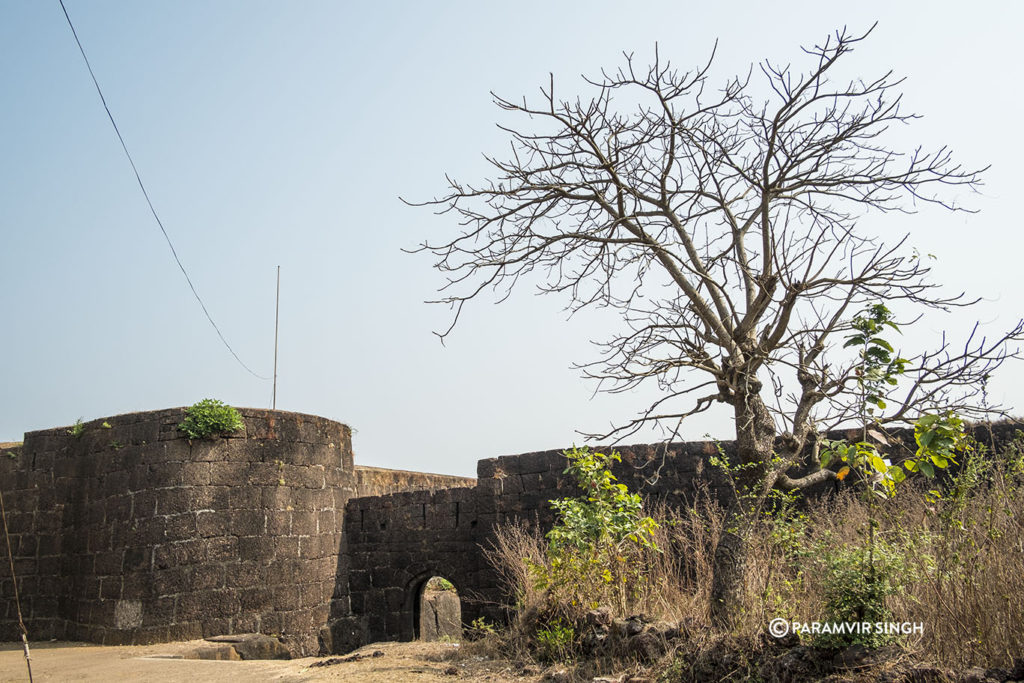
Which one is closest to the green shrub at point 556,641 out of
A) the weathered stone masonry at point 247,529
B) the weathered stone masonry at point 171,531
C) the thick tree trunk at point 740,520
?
the thick tree trunk at point 740,520

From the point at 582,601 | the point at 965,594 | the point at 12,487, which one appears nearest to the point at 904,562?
the point at 965,594

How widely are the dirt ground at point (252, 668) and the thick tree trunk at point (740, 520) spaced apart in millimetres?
1833

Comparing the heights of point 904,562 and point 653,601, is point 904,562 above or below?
above

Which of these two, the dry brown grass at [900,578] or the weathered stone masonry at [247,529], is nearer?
the dry brown grass at [900,578]

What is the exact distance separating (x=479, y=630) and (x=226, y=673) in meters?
3.02

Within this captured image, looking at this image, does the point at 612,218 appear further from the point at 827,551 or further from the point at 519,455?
the point at 519,455

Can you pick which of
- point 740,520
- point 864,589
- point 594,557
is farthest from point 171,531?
point 864,589

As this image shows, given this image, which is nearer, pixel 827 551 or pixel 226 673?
pixel 827 551

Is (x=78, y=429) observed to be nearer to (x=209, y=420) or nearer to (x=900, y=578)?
(x=209, y=420)

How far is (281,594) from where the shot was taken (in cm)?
1062

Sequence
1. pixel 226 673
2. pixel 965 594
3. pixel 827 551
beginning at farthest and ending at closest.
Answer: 1. pixel 226 673
2. pixel 827 551
3. pixel 965 594

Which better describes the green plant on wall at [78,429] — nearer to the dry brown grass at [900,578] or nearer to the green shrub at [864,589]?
the dry brown grass at [900,578]

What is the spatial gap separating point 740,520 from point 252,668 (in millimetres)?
5383

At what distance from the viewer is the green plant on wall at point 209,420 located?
10.3 meters
